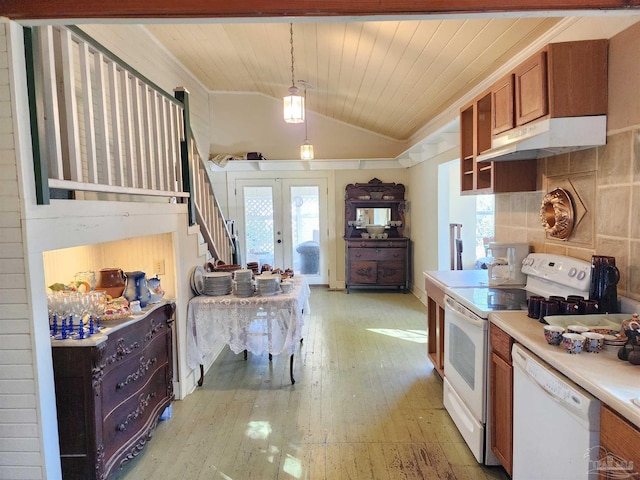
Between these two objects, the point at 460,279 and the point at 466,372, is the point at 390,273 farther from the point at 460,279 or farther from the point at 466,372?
the point at 466,372

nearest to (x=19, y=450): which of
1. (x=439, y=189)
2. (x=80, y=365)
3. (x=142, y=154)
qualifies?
(x=80, y=365)

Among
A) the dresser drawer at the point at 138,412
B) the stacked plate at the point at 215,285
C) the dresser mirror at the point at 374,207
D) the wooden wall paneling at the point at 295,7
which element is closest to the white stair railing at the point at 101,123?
the wooden wall paneling at the point at 295,7

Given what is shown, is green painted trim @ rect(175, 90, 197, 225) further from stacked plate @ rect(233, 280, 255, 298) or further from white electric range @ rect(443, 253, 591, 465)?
white electric range @ rect(443, 253, 591, 465)

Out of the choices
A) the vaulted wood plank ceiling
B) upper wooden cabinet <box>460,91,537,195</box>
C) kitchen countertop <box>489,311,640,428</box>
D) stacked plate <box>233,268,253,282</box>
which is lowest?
kitchen countertop <box>489,311,640,428</box>

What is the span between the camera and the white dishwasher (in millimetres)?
1299

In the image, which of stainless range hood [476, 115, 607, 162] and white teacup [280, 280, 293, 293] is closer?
stainless range hood [476, 115, 607, 162]

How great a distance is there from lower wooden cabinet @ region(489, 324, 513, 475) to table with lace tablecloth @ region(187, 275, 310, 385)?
1581mm

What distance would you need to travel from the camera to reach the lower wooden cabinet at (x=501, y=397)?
1.92 m

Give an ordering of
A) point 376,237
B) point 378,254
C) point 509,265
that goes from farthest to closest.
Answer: point 376,237
point 378,254
point 509,265

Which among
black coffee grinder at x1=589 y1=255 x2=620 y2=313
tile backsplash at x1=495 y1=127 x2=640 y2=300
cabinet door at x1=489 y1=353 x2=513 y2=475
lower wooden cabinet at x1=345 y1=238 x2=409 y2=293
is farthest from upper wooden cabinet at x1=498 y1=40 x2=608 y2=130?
lower wooden cabinet at x1=345 y1=238 x2=409 y2=293

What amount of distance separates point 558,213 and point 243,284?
2.34 meters

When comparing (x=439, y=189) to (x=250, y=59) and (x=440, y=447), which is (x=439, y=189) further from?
(x=440, y=447)

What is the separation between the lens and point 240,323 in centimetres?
322

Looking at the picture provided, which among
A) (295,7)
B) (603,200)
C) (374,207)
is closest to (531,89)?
(603,200)
